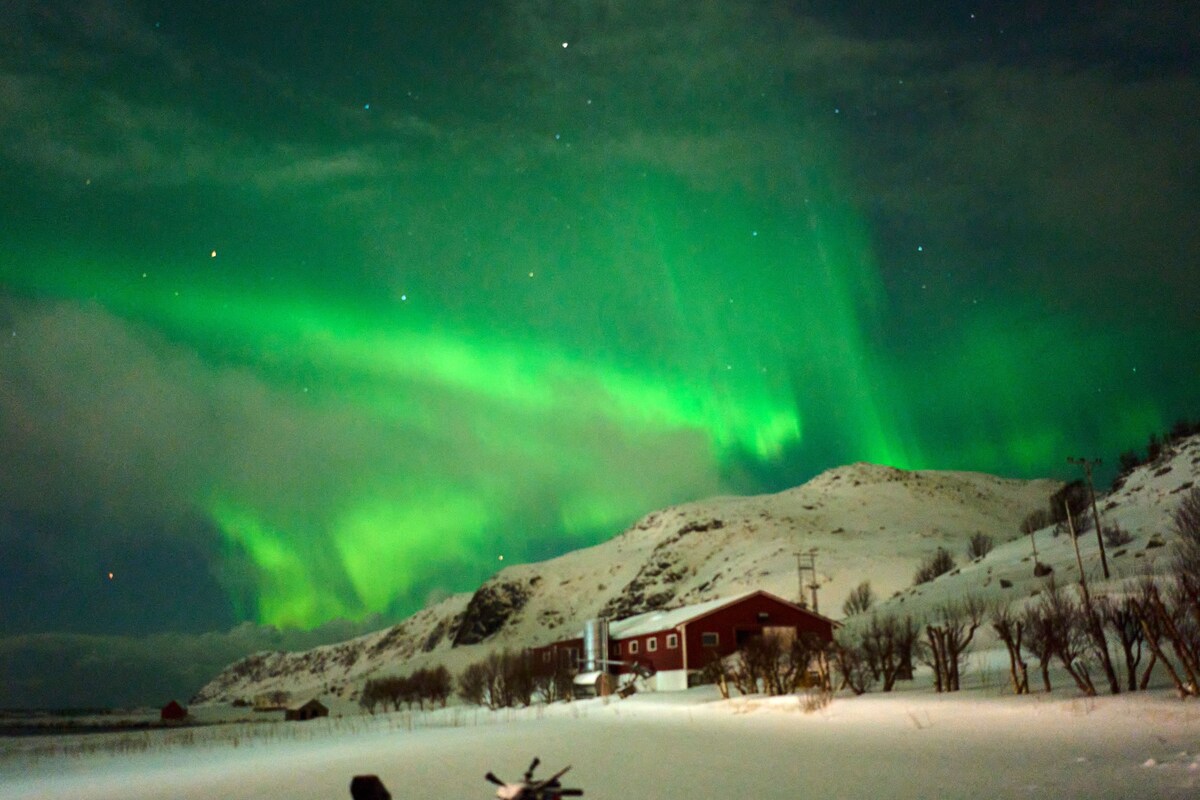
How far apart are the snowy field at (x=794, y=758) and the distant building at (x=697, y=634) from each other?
31435mm

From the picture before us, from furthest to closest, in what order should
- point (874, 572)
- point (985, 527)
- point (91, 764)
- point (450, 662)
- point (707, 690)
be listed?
point (985, 527) → point (450, 662) → point (874, 572) → point (707, 690) → point (91, 764)

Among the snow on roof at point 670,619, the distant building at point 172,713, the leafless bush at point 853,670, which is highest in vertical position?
the snow on roof at point 670,619

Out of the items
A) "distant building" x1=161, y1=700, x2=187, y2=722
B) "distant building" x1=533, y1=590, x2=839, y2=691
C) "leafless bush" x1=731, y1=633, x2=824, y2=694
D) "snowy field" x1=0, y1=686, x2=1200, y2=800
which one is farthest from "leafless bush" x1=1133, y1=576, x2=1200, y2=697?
"distant building" x1=161, y1=700, x2=187, y2=722

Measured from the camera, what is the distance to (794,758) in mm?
18062

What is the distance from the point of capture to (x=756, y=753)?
19406 mm

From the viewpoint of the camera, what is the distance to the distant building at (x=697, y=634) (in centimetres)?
6638

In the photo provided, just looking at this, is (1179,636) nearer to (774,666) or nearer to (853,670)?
(774,666)

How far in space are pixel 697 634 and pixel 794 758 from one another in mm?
50098

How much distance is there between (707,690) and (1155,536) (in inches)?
1365

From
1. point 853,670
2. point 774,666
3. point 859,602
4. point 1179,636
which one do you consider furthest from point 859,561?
point 1179,636

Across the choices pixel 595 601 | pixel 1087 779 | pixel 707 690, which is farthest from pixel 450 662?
pixel 1087 779

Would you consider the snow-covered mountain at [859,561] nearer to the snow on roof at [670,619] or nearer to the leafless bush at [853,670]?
the leafless bush at [853,670]

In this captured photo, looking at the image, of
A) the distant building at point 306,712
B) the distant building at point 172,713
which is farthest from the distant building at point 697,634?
the distant building at point 172,713

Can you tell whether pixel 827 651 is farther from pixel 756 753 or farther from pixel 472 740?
pixel 756 753
